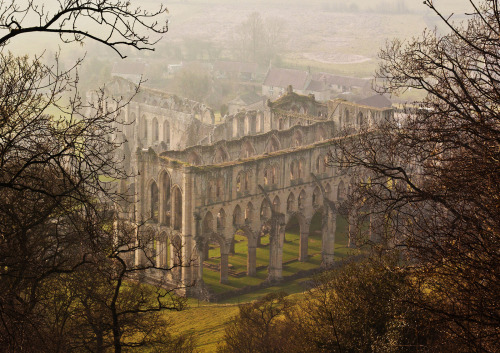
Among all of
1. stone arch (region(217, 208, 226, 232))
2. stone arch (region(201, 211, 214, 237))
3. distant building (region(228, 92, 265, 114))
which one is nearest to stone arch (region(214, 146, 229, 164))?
stone arch (region(217, 208, 226, 232))

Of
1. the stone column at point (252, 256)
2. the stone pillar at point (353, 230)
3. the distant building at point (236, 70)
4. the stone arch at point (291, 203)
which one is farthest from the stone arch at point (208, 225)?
the distant building at point (236, 70)

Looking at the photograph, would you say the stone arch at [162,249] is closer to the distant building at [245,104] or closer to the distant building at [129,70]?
the distant building at [245,104]

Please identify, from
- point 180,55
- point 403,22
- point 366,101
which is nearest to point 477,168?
point 366,101

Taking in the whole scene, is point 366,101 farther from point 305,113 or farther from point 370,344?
point 370,344

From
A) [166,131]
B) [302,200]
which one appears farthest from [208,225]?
[166,131]

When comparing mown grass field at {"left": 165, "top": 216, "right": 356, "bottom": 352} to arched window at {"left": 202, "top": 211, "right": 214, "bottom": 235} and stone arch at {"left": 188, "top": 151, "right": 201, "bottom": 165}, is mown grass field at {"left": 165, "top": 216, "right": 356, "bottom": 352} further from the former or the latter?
stone arch at {"left": 188, "top": 151, "right": 201, "bottom": 165}
